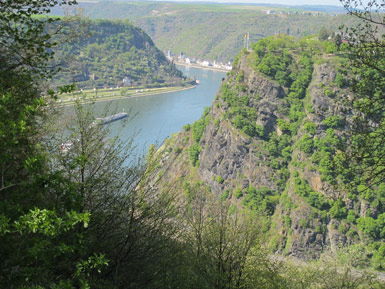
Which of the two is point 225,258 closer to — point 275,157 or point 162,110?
point 275,157

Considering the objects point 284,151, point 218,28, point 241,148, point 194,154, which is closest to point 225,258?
point 284,151

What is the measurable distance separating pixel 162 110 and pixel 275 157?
97.1 feet

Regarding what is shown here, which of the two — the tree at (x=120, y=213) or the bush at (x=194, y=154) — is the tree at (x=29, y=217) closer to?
the tree at (x=120, y=213)

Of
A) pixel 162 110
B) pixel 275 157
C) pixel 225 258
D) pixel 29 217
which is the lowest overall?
pixel 162 110

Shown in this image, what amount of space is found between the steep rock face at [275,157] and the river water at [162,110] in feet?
19.7

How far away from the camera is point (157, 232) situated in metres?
5.99

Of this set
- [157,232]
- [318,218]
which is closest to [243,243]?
[157,232]

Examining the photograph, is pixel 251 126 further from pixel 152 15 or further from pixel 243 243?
pixel 152 15

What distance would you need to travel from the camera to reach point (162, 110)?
5969 centimetres

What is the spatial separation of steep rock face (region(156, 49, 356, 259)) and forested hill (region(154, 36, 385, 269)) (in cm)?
7

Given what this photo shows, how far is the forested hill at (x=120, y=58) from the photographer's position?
272 ft

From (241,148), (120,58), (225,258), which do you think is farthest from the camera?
(120,58)

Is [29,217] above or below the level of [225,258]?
above

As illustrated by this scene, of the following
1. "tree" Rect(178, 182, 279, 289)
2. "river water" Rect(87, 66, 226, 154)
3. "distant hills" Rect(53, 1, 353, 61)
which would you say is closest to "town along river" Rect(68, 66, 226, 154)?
"river water" Rect(87, 66, 226, 154)
